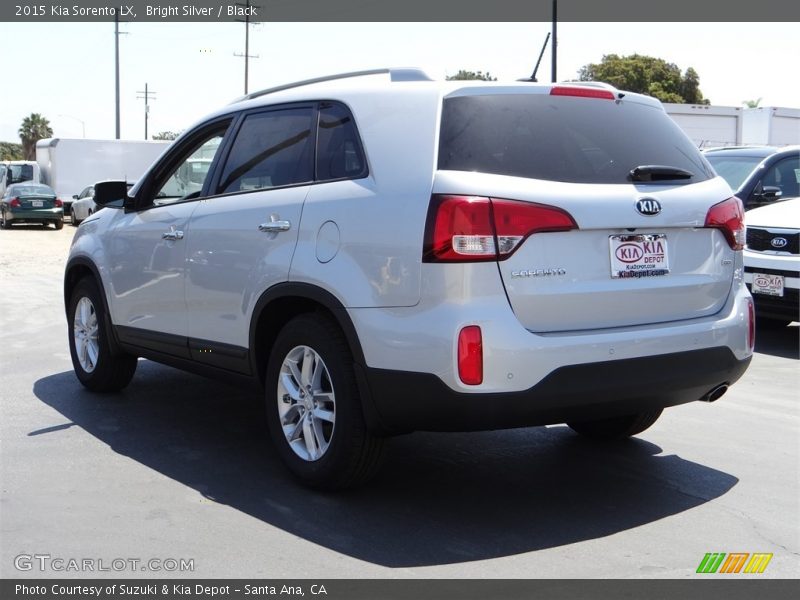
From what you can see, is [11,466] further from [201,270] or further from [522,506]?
[522,506]

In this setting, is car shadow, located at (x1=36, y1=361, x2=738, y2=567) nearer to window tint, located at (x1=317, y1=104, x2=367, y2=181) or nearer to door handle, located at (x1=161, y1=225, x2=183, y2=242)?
door handle, located at (x1=161, y1=225, x2=183, y2=242)

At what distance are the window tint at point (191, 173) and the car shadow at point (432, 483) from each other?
1412 mm

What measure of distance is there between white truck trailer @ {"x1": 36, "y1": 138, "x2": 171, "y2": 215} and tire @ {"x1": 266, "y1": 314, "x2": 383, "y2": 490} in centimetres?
3308

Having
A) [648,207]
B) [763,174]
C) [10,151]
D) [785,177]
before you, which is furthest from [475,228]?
[10,151]

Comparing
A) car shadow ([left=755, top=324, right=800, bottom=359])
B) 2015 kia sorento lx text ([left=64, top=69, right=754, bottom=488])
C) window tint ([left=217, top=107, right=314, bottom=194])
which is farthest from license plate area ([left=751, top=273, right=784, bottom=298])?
window tint ([left=217, top=107, right=314, bottom=194])

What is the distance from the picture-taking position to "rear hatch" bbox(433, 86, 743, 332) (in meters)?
4.29

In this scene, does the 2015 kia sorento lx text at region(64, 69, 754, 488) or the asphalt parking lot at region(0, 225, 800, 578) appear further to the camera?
the 2015 kia sorento lx text at region(64, 69, 754, 488)

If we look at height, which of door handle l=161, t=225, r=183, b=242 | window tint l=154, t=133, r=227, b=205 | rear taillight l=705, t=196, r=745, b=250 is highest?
window tint l=154, t=133, r=227, b=205

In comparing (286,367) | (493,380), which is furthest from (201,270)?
(493,380)

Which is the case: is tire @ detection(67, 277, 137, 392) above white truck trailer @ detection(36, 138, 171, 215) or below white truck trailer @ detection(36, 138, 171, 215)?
below

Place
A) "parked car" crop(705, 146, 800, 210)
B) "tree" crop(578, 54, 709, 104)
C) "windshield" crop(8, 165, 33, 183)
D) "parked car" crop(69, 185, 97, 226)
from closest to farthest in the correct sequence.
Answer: "parked car" crop(705, 146, 800, 210) → "parked car" crop(69, 185, 97, 226) → "windshield" crop(8, 165, 33, 183) → "tree" crop(578, 54, 709, 104)

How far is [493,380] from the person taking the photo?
420cm

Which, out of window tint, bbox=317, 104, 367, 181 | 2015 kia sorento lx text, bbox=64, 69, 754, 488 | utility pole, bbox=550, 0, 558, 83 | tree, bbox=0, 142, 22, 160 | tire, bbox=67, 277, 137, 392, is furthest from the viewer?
tree, bbox=0, 142, 22, 160
